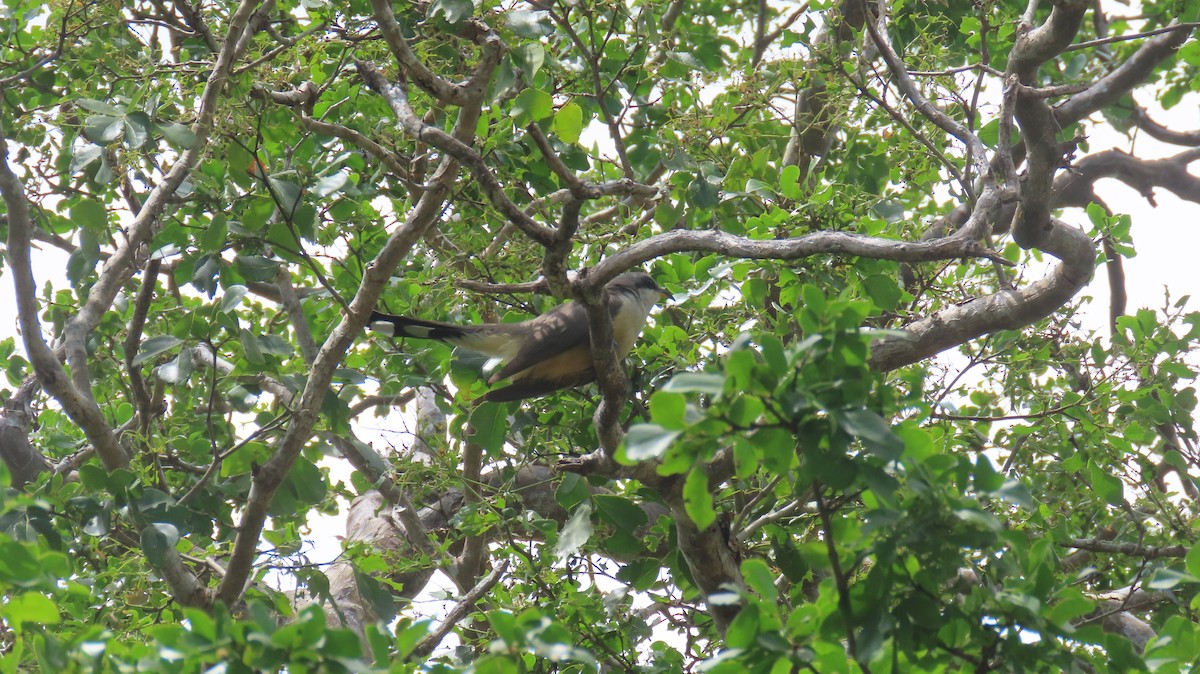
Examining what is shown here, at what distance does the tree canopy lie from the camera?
2.12m

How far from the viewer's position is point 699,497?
1896 millimetres

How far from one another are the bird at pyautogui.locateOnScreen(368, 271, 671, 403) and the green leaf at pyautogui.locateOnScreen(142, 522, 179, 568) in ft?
4.81

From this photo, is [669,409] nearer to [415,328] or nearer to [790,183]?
[790,183]

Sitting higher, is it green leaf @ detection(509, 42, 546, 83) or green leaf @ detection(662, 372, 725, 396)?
green leaf @ detection(509, 42, 546, 83)

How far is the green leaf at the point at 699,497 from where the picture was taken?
1882 mm

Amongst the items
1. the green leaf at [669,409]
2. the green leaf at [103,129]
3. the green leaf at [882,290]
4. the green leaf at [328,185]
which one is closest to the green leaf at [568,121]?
the green leaf at [328,185]

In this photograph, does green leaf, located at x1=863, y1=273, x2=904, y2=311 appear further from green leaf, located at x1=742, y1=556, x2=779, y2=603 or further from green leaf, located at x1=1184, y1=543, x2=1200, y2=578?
green leaf, located at x1=742, y1=556, x2=779, y2=603

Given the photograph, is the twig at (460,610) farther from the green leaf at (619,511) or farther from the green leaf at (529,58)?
the green leaf at (529,58)

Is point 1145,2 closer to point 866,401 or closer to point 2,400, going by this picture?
point 866,401

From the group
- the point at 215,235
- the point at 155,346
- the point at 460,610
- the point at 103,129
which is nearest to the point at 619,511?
the point at 460,610

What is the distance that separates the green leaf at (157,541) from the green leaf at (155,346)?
2.32ft

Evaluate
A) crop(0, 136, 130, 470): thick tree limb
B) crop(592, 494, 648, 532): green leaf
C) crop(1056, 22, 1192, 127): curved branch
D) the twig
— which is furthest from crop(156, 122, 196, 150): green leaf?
crop(1056, 22, 1192, 127): curved branch

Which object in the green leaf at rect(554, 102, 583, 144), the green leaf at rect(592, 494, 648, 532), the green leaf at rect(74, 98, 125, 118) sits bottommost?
the green leaf at rect(592, 494, 648, 532)

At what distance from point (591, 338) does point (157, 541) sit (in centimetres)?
161
